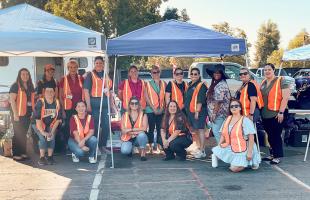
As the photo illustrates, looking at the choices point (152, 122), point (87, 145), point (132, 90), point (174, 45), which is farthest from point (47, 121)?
point (174, 45)

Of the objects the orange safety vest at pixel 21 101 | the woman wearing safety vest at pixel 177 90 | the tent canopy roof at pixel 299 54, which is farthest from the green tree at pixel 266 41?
the orange safety vest at pixel 21 101

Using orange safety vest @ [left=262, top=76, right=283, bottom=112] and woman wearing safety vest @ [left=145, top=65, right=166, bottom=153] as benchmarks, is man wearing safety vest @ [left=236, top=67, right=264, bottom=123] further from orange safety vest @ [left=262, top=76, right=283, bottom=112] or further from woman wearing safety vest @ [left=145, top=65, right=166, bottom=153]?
woman wearing safety vest @ [left=145, top=65, right=166, bottom=153]

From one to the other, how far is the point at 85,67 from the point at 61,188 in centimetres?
922

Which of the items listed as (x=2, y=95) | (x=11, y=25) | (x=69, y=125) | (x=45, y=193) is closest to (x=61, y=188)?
(x=45, y=193)

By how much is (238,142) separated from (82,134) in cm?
270

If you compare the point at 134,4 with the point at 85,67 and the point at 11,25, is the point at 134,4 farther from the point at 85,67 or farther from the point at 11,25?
the point at 11,25

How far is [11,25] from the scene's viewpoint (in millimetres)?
7031

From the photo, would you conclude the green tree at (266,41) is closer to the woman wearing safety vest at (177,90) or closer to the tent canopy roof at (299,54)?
the tent canopy roof at (299,54)

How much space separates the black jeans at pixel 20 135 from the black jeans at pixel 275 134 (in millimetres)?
4261

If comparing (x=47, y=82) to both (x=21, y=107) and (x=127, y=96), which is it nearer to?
(x=21, y=107)

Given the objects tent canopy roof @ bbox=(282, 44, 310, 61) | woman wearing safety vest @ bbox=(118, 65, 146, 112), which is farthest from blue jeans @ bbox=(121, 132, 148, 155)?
tent canopy roof @ bbox=(282, 44, 310, 61)

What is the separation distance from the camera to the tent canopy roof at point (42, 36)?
6.66 metres

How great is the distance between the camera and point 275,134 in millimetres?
7488

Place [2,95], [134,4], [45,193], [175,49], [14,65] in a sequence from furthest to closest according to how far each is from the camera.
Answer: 1. [134,4]
2. [14,65]
3. [2,95]
4. [175,49]
5. [45,193]
